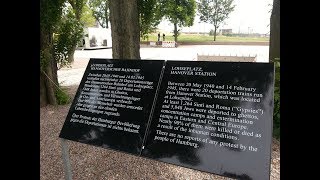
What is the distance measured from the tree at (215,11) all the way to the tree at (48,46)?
4394 cm

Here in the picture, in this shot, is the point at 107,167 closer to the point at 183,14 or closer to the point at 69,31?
the point at 69,31

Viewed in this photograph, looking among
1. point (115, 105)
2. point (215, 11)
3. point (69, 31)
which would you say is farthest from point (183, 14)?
point (115, 105)

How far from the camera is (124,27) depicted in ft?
19.8

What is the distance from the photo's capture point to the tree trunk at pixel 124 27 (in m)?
6.01

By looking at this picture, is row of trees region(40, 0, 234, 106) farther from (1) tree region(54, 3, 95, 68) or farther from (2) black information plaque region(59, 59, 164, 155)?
(2) black information plaque region(59, 59, 164, 155)

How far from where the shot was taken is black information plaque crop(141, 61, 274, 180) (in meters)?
2.66

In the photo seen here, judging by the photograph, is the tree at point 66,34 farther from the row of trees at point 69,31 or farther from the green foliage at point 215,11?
the green foliage at point 215,11

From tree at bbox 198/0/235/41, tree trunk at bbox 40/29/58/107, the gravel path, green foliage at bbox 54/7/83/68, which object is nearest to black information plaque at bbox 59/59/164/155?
the gravel path

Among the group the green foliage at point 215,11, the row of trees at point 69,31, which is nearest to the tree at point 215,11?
the green foliage at point 215,11

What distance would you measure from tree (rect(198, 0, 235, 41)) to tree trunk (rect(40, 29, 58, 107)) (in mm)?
43900

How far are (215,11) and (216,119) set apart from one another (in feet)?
164

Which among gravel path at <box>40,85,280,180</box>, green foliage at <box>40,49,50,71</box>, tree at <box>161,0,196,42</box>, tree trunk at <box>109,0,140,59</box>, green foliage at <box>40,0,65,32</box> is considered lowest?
gravel path at <box>40,85,280,180</box>

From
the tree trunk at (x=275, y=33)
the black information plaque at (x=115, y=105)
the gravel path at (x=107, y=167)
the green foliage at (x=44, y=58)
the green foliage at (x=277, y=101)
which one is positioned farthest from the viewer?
the green foliage at (x=44, y=58)
